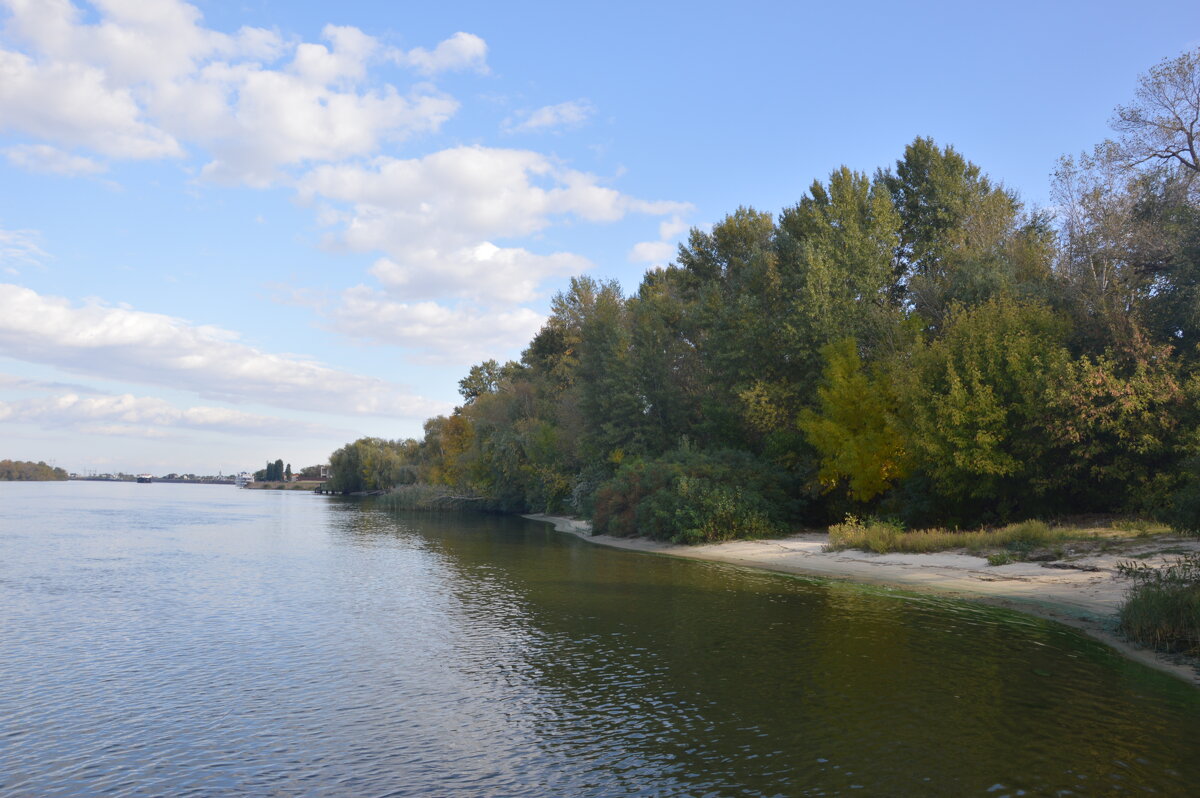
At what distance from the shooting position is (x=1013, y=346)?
33.5m

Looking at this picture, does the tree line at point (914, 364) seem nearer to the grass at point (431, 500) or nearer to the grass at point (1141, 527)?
the grass at point (1141, 527)

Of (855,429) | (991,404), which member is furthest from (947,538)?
(855,429)

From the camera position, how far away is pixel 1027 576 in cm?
2602

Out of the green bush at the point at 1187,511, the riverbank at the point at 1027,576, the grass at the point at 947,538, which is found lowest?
the riverbank at the point at 1027,576

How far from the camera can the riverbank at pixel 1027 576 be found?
2017cm

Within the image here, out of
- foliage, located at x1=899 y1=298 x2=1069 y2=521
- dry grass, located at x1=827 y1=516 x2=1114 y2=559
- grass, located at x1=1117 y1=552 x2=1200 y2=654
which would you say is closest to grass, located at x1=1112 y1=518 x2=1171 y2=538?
dry grass, located at x1=827 y1=516 x2=1114 y2=559

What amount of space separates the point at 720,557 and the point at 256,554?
2587cm

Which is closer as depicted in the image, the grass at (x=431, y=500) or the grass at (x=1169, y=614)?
the grass at (x=1169, y=614)

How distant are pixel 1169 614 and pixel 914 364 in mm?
21006

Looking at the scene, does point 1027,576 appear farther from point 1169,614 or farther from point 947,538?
point 1169,614

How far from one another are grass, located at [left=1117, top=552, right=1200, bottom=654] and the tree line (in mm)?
1774

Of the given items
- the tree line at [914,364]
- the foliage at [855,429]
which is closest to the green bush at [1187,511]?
the tree line at [914,364]

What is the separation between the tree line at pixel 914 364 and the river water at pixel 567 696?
324 inches

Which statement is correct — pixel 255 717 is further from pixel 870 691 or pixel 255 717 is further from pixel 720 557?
pixel 720 557
